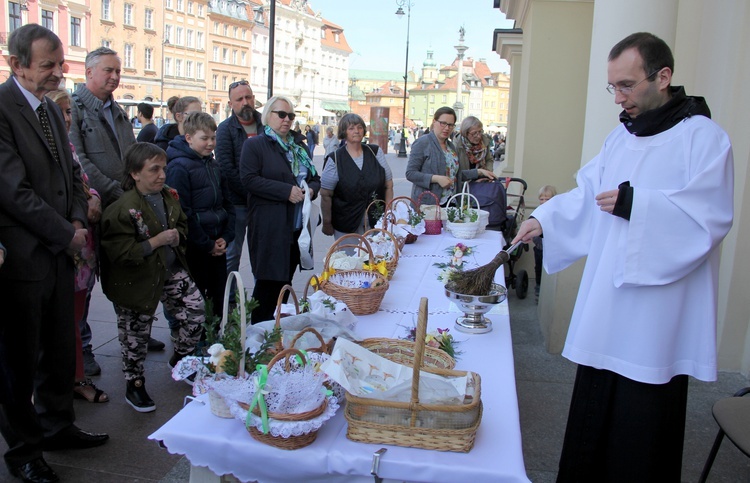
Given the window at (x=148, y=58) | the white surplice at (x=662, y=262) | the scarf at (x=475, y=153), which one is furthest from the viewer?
the window at (x=148, y=58)

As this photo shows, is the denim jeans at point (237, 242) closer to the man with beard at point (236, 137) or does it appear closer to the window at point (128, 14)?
the man with beard at point (236, 137)

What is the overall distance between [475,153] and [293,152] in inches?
114

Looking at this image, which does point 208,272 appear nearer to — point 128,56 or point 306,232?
point 306,232

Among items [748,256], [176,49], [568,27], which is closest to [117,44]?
[176,49]

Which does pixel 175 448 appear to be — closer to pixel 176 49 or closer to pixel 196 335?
pixel 196 335

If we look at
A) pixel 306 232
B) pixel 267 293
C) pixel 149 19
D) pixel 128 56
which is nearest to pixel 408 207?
pixel 306 232

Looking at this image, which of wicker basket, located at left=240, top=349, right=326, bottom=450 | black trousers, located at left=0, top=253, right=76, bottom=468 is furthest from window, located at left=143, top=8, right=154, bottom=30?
wicker basket, located at left=240, top=349, right=326, bottom=450

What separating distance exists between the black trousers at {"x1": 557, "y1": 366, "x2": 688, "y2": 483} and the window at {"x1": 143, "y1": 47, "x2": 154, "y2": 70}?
58486 millimetres

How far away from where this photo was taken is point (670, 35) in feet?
13.5

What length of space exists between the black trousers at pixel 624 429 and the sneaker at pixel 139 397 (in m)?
2.52

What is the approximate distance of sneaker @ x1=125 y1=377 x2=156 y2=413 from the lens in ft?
12.6

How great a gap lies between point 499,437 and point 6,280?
2337mm

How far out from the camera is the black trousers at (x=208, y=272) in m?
4.61

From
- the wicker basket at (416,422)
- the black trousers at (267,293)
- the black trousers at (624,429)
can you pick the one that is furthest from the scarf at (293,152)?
the wicker basket at (416,422)
